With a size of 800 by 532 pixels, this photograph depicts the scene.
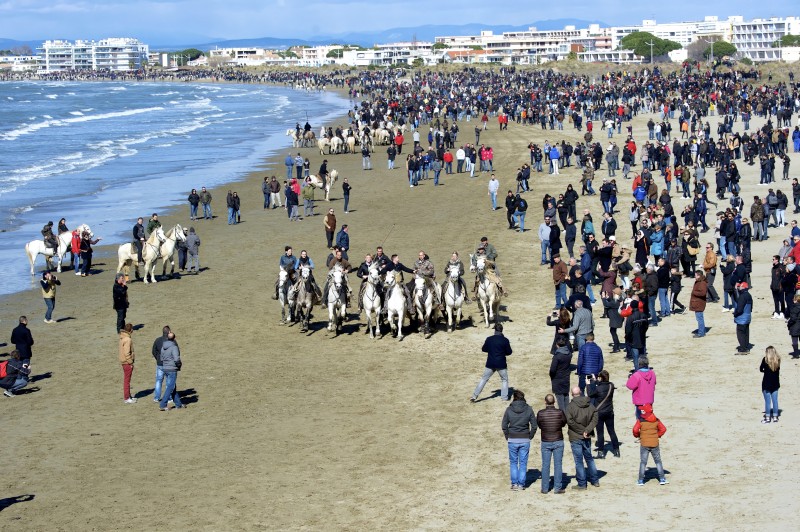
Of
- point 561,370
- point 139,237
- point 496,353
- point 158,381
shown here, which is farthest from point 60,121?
point 561,370

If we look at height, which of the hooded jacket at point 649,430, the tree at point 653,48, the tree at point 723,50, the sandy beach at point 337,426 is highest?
the tree at point 653,48

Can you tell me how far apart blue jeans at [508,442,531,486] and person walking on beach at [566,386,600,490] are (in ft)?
1.95

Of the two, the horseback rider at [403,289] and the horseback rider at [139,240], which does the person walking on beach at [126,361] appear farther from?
the horseback rider at [139,240]

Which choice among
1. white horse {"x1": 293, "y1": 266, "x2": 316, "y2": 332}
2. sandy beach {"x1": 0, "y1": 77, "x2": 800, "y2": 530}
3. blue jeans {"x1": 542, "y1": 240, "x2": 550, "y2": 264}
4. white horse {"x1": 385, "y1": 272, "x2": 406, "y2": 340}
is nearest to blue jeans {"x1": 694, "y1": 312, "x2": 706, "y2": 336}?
sandy beach {"x1": 0, "y1": 77, "x2": 800, "y2": 530}

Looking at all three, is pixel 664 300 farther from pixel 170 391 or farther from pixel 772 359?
pixel 170 391

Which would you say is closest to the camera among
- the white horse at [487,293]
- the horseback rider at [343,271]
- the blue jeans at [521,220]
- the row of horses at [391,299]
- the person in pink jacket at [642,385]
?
the person in pink jacket at [642,385]

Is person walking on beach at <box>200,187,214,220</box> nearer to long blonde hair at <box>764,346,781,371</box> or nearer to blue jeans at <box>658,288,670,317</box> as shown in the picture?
blue jeans at <box>658,288,670,317</box>

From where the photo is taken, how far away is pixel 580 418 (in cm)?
1359

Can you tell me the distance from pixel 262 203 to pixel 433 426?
1068 inches

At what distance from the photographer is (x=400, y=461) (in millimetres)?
15500

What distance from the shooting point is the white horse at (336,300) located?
2223 centimetres

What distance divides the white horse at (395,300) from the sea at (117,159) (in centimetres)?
1158

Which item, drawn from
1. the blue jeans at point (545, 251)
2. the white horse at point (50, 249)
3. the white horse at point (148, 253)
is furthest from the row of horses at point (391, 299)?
the white horse at point (50, 249)

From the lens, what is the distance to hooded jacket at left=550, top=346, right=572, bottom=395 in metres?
15.8
